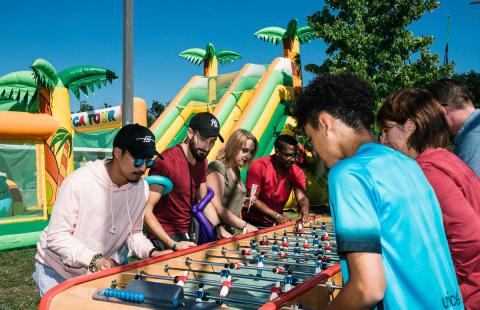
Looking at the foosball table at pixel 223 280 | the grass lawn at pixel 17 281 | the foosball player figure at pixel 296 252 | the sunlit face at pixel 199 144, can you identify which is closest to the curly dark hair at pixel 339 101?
the foosball table at pixel 223 280

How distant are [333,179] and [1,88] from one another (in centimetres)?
860

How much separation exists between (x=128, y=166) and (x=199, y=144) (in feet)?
3.71

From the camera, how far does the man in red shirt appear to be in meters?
4.88

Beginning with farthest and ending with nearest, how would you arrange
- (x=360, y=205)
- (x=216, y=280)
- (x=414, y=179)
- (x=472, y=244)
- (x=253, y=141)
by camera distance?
1. (x=253, y=141)
2. (x=216, y=280)
3. (x=472, y=244)
4. (x=414, y=179)
5. (x=360, y=205)

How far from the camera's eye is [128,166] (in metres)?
2.64

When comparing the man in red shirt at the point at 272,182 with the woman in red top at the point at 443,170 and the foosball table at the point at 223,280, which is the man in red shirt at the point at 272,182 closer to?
the foosball table at the point at 223,280

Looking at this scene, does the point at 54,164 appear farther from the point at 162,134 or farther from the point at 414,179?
the point at 414,179

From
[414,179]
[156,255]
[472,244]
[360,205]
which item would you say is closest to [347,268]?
[360,205]

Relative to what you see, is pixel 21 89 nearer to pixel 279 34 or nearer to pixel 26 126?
pixel 26 126

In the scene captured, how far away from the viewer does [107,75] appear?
9406 mm

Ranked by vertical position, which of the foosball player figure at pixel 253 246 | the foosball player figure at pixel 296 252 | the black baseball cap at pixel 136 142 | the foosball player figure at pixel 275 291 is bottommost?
the foosball player figure at pixel 275 291

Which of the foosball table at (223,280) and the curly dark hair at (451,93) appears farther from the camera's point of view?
the curly dark hair at (451,93)

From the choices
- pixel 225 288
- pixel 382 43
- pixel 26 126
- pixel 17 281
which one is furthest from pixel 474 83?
pixel 225 288

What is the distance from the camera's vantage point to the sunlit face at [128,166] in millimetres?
2629
